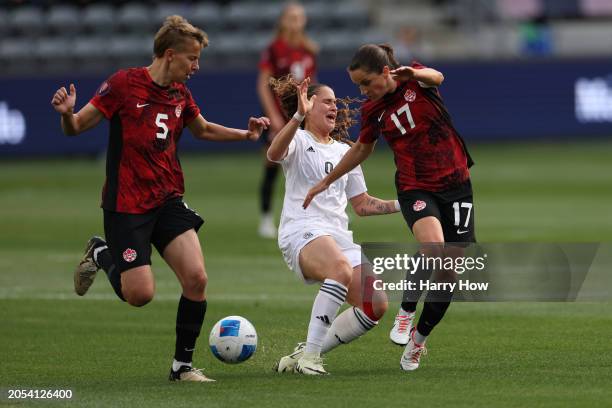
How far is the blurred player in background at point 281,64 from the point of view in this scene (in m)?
16.3

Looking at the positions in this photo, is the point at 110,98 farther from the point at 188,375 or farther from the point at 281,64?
the point at 281,64

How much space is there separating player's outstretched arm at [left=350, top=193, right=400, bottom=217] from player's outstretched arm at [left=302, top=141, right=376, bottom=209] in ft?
1.33

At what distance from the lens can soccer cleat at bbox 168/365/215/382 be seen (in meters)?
7.86

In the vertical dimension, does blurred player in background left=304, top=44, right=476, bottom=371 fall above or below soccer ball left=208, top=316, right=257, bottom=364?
above

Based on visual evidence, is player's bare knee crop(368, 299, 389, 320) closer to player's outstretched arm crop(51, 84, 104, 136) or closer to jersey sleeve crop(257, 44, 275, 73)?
player's outstretched arm crop(51, 84, 104, 136)

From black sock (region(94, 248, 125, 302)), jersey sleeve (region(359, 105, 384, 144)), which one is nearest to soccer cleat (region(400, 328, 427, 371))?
jersey sleeve (region(359, 105, 384, 144))

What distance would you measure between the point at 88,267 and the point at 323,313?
2.12m

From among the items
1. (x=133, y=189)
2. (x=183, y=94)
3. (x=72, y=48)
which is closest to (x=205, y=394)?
(x=133, y=189)

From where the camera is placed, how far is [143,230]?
8.07 m

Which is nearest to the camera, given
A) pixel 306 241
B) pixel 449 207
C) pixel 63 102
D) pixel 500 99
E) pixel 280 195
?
pixel 63 102

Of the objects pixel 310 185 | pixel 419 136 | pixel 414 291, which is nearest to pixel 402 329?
pixel 414 291

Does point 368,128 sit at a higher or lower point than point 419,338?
higher

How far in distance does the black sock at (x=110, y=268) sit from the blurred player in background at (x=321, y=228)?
3.63ft

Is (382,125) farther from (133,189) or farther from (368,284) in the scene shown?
(133,189)
